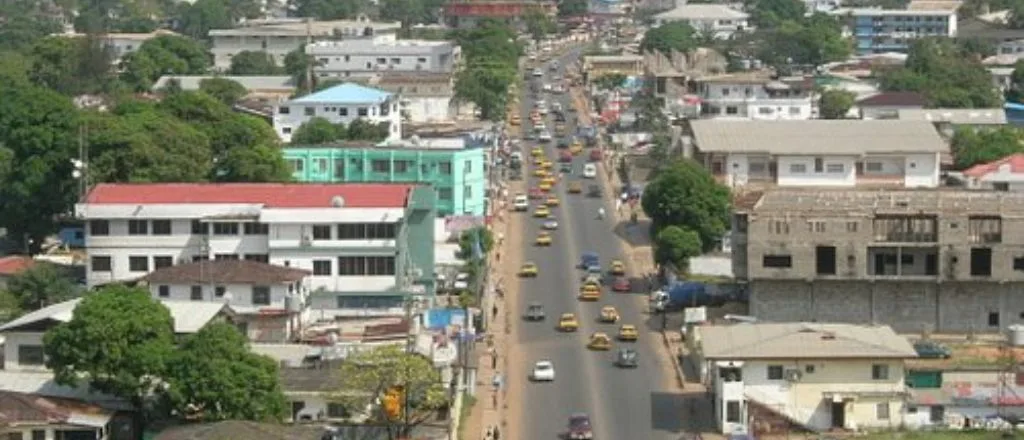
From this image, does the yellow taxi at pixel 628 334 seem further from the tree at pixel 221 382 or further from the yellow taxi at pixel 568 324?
the tree at pixel 221 382

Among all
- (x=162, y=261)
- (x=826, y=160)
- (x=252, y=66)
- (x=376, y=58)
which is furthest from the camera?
(x=252, y=66)

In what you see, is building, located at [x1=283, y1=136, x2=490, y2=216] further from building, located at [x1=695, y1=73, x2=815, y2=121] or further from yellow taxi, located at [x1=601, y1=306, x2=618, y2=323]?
building, located at [x1=695, y1=73, x2=815, y2=121]

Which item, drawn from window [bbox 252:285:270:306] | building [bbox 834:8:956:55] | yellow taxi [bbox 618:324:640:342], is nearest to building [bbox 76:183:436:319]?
window [bbox 252:285:270:306]

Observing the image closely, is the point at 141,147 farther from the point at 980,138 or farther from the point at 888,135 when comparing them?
the point at 980,138

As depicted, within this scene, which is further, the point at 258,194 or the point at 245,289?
the point at 258,194

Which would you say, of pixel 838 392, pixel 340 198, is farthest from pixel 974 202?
pixel 340 198

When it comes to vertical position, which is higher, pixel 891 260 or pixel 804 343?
pixel 891 260

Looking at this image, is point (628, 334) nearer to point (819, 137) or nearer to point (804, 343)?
point (804, 343)

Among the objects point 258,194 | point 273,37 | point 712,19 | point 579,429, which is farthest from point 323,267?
point 712,19
